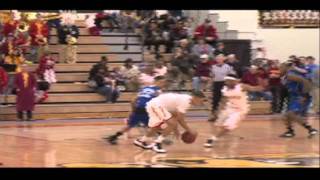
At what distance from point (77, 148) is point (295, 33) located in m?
10.1

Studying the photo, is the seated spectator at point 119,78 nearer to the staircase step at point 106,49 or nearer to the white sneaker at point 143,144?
the staircase step at point 106,49

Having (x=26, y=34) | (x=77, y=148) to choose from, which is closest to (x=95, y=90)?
(x=26, y=34)

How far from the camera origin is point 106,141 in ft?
50.3

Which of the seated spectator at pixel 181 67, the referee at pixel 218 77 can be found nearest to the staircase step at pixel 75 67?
the seated spectator at pixel 181 67

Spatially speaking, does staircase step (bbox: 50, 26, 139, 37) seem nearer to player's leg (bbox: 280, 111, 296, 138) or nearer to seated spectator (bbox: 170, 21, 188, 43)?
seated spectator (bbox: 170, 21, 188, 43)

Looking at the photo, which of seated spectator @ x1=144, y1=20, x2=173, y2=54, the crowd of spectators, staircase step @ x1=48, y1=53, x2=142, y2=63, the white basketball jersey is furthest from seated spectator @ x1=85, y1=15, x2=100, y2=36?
the white basketball jersey

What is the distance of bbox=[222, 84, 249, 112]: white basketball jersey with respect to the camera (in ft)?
47.6

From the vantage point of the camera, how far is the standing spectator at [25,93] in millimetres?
19938

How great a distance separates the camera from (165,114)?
523 inches

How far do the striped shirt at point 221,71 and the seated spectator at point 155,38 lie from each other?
4.32 m

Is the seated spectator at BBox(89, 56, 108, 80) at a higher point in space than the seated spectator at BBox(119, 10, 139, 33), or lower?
lower

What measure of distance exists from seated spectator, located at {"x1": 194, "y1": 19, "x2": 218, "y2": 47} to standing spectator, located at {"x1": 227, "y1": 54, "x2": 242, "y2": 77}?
1063 mm

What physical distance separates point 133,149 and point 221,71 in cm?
630
